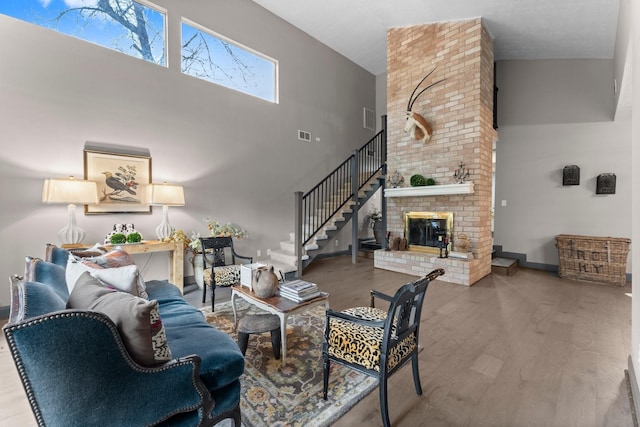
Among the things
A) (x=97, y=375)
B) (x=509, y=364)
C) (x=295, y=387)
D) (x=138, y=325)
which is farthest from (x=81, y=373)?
(x=509, y=364)

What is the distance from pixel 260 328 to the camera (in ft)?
7.07

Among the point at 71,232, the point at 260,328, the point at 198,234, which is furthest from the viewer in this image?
the point at 198,234

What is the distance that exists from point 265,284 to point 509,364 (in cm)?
211

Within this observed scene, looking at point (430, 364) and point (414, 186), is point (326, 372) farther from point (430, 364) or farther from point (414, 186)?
point (414, 186)

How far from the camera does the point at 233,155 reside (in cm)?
524

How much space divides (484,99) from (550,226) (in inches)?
109

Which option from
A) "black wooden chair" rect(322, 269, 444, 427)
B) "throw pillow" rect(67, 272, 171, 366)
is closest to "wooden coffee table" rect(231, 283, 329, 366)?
"black wooden chair" rect(322, 269, 444, 427)

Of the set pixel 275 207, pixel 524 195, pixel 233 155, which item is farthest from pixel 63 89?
pixel 524 195

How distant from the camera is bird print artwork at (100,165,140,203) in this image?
389 centimetres

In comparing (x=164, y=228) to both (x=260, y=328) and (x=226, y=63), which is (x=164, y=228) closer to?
(x=260, y=328)

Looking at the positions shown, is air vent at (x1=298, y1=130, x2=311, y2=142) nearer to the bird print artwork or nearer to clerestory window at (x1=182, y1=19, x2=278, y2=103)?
clerestory window at (x1=182, y1=19, x2=278, y2=103)

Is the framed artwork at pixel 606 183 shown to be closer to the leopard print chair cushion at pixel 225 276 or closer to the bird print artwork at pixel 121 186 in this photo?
the leopard print chair cushion at pixel 225 276

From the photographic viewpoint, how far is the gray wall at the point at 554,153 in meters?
4.82

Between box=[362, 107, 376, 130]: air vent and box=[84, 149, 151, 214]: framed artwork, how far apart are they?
5.80 m
